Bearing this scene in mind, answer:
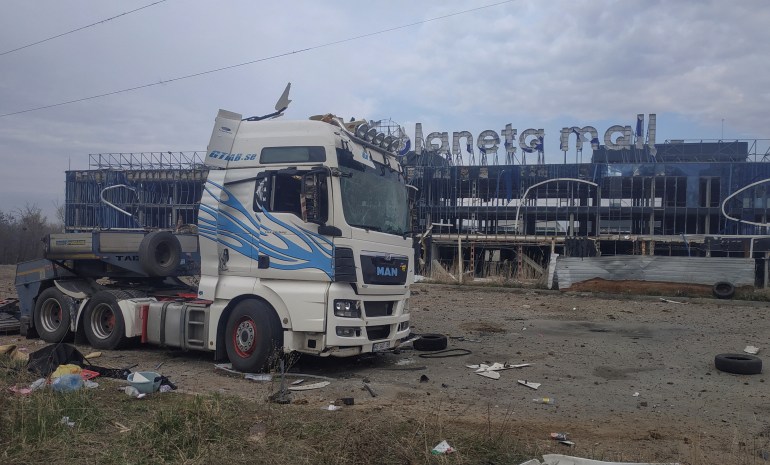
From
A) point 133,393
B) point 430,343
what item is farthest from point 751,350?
point 133,393

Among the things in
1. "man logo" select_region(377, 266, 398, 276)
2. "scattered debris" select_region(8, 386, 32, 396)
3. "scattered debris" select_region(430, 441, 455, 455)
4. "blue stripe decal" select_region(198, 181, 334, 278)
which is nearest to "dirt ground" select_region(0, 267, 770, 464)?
"scattered debris" select_region(430, 441, 455, 455)

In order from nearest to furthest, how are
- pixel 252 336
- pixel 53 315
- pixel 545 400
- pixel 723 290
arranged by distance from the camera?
pixel 545 400 < pixel 252 336 < pixel 53 315 < pixel 723 290

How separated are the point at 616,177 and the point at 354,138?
3253 centimetres

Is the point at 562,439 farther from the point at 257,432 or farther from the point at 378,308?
the point at 378,308

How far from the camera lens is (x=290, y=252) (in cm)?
865

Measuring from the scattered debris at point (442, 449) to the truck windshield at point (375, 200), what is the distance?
426cm

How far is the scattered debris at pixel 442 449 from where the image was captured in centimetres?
479

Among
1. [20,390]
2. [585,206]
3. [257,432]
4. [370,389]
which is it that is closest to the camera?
[257,432]

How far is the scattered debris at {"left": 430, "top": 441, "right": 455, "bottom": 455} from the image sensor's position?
4.79 metres

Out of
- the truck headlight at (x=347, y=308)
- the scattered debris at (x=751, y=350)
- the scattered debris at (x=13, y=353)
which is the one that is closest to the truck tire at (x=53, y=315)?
the scattered debris at (x=13, y=353)

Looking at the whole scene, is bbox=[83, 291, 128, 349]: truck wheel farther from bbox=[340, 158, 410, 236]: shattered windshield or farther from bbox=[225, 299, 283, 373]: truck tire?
bbox=[340, 158, 410, 236]: shattered windshield

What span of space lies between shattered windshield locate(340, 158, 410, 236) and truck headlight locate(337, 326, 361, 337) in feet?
4.74

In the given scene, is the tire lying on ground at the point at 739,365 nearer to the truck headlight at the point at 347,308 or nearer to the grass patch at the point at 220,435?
the grass patch at the point at 220,435

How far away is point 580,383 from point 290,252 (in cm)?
451
